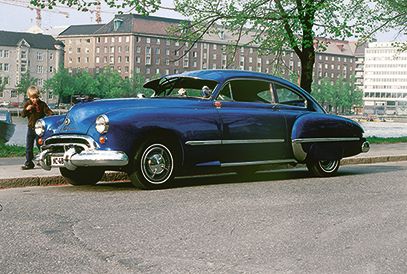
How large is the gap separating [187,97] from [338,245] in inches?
175

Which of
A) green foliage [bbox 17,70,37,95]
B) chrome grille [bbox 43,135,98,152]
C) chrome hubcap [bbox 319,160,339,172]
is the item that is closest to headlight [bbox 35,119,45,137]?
chrome grille [bbox 43,135,98,152]

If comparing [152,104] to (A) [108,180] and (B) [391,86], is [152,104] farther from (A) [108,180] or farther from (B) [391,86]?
(B) [391,86]

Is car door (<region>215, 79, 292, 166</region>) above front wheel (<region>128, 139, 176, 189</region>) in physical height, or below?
above

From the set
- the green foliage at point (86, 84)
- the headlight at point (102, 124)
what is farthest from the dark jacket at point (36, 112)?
the green foliage at point (86, 84)

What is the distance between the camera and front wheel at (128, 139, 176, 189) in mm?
8836

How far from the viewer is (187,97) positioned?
960cm

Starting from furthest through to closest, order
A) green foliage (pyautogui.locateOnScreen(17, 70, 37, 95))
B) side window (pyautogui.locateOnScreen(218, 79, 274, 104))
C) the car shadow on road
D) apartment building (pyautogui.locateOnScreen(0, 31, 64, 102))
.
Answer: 1. apartment building (pyautogui.locateOnScreen(0, 31, 64, 102))
2. green foliage (pyautogui.locateOnScreen(17, 70, 37, 95))
3. side window (pyautogui.locateOnScreen(218, 79, 274, 104))
4. the car shadow on road

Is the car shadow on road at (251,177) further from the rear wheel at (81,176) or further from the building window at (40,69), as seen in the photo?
the building window at (40,69)

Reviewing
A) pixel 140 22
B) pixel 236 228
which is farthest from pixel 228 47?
pixel 140 22

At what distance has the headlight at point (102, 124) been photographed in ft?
28.1

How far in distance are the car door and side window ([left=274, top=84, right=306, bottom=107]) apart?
14cm

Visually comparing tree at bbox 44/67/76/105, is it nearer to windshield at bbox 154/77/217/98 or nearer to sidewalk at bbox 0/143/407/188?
sidewalk at bbox 0/143/407/188

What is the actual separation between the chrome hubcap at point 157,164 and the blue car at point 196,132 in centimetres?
1

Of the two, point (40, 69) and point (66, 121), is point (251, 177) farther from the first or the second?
point (40, 69)
